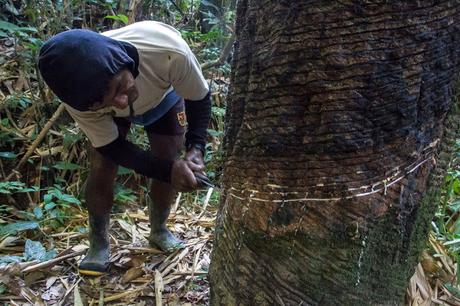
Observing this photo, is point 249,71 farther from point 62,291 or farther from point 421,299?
point 62,291

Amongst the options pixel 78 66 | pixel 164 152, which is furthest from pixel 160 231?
pixel 78 66

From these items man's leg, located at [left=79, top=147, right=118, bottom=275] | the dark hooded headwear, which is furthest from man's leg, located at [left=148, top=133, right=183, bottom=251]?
the dark hooded headwear

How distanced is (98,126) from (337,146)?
1375mm

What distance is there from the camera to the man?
1696 millimetres

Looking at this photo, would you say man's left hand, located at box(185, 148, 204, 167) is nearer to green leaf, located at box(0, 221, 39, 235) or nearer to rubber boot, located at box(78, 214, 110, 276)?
rubber boot, located at box(78, 214, 110, 276)

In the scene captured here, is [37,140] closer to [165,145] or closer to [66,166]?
[66,166]

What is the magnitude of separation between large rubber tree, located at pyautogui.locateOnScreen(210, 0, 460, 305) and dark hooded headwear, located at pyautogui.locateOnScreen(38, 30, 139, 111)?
22.4 inches

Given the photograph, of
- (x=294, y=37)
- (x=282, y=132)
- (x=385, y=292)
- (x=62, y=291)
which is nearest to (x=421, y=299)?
(x=385, y=292)

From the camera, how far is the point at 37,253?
2498 mm

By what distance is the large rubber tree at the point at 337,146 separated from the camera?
1.10 meters

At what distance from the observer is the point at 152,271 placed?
2430 mm

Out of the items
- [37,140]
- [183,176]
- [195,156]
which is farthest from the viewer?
[37,140]

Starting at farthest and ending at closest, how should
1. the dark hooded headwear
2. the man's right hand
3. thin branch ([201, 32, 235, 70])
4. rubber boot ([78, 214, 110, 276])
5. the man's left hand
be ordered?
1. thin branch ([201, 32, 235, 70])
2. rubber boot ([78, 214, 110, 276])
3. the man's left hand
4. the man's right hand
5. the dark hooded headwear

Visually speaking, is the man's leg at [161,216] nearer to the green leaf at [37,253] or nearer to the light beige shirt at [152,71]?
the light beige shirt at [152,71]
